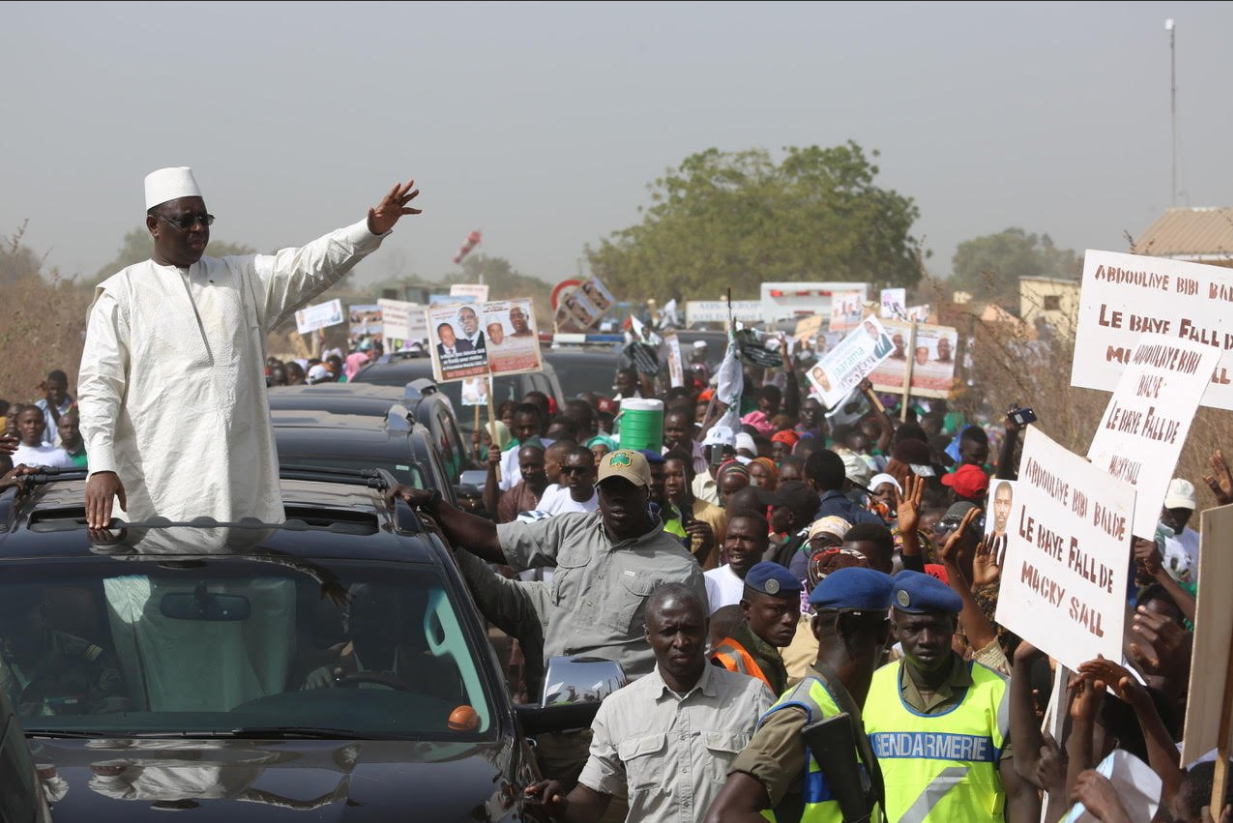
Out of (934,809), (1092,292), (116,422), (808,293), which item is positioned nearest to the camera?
(934,809)

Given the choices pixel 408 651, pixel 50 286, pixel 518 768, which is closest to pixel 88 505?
pixel 408 651

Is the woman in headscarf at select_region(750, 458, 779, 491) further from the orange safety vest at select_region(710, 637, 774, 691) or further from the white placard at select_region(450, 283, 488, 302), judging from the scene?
the white placard at select_region(450, 283, 488, 302)

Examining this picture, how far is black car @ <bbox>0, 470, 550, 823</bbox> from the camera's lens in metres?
4.11

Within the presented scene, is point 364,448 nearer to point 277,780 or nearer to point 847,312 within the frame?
point 277,780

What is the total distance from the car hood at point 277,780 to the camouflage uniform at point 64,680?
0.20 m

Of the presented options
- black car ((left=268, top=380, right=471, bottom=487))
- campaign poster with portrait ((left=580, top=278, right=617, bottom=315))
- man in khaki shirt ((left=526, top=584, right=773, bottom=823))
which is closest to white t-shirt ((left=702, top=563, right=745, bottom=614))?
black car ((left=268, top=380, right=471, bottom=487))

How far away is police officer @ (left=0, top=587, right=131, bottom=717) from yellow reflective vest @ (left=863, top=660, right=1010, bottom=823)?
77.4 inches

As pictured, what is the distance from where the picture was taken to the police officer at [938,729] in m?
4.21

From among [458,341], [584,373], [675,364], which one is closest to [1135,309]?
[458,341]

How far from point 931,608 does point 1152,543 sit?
231cm

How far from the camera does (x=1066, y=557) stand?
4.36 meters

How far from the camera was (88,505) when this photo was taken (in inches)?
191

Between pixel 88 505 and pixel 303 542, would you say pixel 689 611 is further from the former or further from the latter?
pixel 88 505

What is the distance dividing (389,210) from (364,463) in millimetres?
2569
